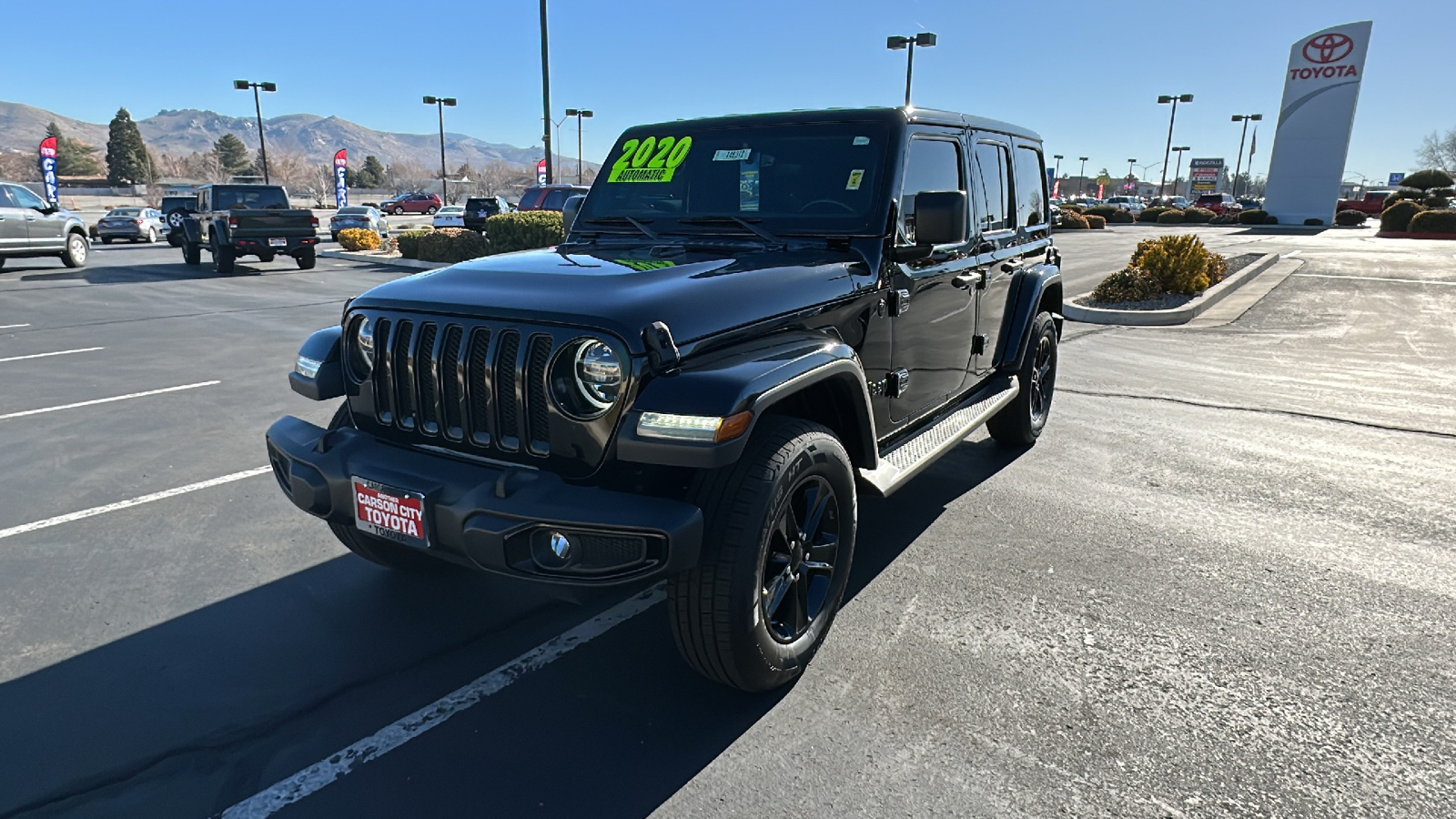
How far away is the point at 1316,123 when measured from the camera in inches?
1582

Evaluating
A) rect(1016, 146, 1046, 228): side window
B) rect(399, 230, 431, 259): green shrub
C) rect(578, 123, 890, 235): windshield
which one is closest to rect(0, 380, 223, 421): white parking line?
rect(578, 123, 890, 235): windshield

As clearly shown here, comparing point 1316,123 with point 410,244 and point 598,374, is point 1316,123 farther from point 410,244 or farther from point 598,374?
point 598,374

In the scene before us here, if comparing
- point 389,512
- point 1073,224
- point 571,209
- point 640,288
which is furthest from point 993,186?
point 1073,224

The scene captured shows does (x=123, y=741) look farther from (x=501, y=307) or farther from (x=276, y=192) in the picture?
(x=276, y=192)

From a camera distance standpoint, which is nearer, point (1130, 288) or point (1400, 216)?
point (1130, 288)

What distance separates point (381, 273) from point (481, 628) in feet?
54.9

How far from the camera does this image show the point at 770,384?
2588 millimetres

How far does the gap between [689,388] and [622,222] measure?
5.96ft

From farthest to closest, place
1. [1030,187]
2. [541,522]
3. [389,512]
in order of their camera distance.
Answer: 1. [1030,187]
2. [389,512]
3. [541,522]

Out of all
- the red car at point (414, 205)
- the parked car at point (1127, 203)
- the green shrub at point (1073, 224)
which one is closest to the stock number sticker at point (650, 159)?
the green shrub at point (1073, 224)

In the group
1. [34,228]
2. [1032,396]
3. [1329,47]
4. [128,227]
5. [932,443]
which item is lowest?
[128,227]

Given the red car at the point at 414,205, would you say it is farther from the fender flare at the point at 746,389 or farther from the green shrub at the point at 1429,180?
the fender flare at the point at 746,389

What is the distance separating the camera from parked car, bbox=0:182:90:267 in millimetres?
16781

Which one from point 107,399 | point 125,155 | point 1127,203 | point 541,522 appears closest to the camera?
point 541,522
